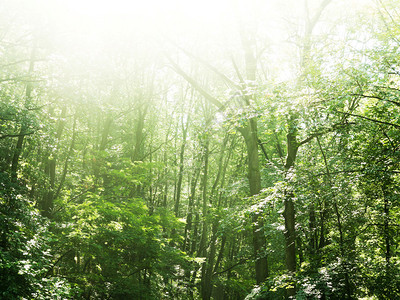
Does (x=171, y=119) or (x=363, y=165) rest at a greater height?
(x=171, y=119)

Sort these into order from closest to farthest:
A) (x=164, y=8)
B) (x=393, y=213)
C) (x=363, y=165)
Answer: (x=363, y=165) → (x=393, y=213) → (x=164, y=8)

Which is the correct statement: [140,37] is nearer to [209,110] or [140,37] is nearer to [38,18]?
[38,18]

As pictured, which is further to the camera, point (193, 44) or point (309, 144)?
point (193, 44)

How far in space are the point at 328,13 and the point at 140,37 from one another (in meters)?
6.98

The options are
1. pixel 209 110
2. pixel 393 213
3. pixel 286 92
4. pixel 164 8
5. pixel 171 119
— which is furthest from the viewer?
pixel 171 119

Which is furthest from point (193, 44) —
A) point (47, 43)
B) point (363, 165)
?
point (363, 165)

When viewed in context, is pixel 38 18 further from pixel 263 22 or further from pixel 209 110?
pixel 209 110

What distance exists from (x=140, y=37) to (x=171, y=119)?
458 inches

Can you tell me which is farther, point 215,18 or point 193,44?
point 193,44

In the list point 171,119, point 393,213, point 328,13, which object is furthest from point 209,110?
point 393,213

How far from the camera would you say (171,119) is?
21.1 metres

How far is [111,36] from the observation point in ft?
31.1

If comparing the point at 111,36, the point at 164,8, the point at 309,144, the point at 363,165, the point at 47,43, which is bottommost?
the point at 363,165

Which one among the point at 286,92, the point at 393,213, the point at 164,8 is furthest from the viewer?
the point at 164,8
